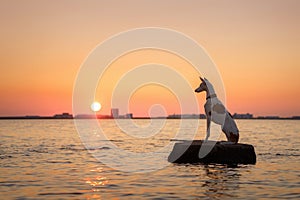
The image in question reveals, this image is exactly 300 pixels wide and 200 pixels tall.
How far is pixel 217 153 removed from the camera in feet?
81.0

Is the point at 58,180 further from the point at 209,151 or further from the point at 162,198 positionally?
the point at 209,151

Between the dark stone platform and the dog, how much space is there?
84 cm

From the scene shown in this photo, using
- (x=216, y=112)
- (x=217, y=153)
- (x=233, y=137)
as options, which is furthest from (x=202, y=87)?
(x=217, y=153)

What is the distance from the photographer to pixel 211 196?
16.3 m

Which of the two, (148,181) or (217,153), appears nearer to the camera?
(148,181)

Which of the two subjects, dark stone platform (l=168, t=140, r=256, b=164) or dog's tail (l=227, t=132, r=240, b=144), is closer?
dark stone platform (l=168, t=140, r=256, b=164)

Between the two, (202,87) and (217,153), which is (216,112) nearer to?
(202,87)


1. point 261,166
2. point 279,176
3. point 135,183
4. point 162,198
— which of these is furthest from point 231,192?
point 261,166

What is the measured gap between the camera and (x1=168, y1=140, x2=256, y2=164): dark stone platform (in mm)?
24703

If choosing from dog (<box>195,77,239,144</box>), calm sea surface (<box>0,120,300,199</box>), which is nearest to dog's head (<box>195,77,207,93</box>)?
dog (<box>195,77,239,144</box>)

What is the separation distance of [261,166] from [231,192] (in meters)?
8.85

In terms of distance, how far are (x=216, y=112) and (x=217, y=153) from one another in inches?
88.3

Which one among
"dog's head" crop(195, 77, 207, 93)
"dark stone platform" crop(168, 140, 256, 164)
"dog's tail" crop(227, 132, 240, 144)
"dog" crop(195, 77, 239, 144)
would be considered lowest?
"dark stone platform" crop(168, 140, 256, 164)

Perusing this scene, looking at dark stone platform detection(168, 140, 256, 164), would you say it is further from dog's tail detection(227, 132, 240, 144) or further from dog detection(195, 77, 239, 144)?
dog detection(195, 77, 239, 144)
